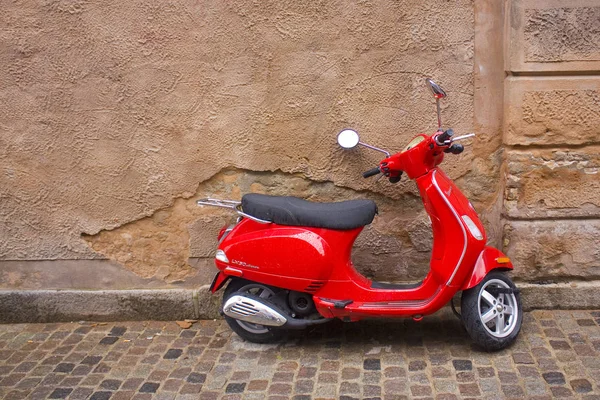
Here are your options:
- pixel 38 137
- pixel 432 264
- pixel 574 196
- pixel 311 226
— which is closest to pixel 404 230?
pixel 432 264

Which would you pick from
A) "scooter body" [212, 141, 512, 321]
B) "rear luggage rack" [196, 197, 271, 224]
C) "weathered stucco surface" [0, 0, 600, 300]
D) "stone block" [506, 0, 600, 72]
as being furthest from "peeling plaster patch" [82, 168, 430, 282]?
"stone block" [506, 0, 600, 72]

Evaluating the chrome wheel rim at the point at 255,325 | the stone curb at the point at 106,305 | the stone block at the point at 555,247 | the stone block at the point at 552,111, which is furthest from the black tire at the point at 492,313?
the stone curb at the point at 106,305

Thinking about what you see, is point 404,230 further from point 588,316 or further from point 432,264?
point 588,316

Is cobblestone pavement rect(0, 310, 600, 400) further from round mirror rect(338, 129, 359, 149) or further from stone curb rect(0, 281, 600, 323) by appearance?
round mirror rect(338, 129, 359, 149)

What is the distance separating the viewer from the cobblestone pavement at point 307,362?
352 cm

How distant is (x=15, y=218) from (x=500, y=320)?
3195 millimetres

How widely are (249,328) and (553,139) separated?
2.25 m

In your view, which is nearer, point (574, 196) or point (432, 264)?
point (432, 264)

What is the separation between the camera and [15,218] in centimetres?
444

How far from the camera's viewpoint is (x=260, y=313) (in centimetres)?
390

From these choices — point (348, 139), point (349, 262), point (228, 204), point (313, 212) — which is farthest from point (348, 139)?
point (228, 204)

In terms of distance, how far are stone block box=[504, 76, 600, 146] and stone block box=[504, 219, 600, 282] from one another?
54 cm

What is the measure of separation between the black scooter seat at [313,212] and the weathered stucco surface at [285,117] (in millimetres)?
446

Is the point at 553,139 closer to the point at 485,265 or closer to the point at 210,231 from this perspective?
the point at 485,265
